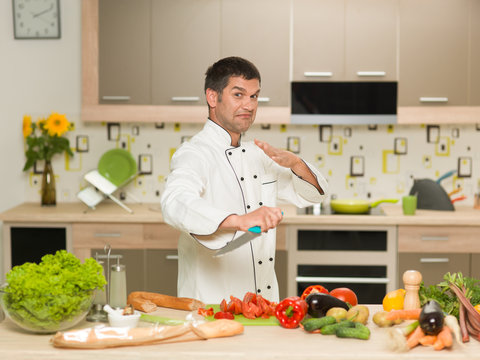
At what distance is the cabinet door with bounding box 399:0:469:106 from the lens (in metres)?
3.74

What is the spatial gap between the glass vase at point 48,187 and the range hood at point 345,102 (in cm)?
165

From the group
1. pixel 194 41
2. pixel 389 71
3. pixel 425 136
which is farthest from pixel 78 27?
pixel 425 136

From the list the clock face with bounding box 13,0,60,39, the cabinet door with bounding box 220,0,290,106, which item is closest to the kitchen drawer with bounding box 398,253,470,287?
the cabinet door with bounding box 220,0,290,106

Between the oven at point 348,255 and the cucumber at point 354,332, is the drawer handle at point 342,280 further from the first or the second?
the cucumber at point 354,332

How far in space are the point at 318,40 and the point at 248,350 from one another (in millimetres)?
2597

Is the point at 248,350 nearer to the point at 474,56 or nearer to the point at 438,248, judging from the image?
the point at 438,248

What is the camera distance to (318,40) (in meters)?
3.77

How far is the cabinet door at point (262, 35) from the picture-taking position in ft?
12.3

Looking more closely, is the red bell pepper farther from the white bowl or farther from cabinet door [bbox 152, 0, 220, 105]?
cabinet door [bbox 152, 0, 220, 105]

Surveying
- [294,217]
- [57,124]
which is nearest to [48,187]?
[57,124]

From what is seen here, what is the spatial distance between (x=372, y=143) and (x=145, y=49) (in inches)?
65.0

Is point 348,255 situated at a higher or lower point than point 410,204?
lower

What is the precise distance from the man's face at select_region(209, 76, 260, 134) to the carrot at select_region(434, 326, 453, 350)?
3.40 feet

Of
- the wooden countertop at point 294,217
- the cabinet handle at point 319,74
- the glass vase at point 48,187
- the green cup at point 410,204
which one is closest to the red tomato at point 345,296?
the wooden countertop at point 294,217
